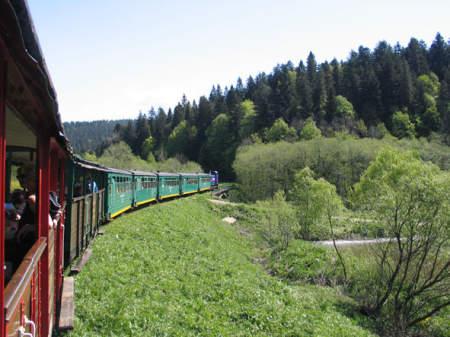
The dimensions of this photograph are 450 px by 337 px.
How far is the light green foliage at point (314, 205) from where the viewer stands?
97.8 feet

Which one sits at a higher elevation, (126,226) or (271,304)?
(126,226)

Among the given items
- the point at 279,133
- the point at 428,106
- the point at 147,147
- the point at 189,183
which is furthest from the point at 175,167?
the point at 428,106

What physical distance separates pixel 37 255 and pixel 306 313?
36.3 feet

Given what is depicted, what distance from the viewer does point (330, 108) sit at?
90.7m

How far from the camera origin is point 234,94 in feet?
349

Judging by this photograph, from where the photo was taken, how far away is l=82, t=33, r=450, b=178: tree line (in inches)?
3342

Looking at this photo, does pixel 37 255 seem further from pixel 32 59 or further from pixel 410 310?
pixel 410 310

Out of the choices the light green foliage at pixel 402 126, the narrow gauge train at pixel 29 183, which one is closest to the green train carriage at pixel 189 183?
the narrow gauge train at pixel 29 183

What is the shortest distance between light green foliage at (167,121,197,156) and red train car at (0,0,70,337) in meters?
100

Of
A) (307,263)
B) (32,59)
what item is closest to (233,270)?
(307,263)

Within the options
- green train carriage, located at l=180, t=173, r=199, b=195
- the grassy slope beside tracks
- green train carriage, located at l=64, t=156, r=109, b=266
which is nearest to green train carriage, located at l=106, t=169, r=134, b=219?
the grassy slope beside tracks

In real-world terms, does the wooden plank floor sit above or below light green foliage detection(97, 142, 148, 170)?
below

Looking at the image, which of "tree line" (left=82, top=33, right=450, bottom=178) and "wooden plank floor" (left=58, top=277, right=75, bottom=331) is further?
"tree line" (left=82, top=33, right=450, bottom=178)

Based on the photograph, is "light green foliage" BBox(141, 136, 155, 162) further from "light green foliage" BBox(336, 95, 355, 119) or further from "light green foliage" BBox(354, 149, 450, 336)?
"light green foliage" BBox(354, 149, 450, 336)
